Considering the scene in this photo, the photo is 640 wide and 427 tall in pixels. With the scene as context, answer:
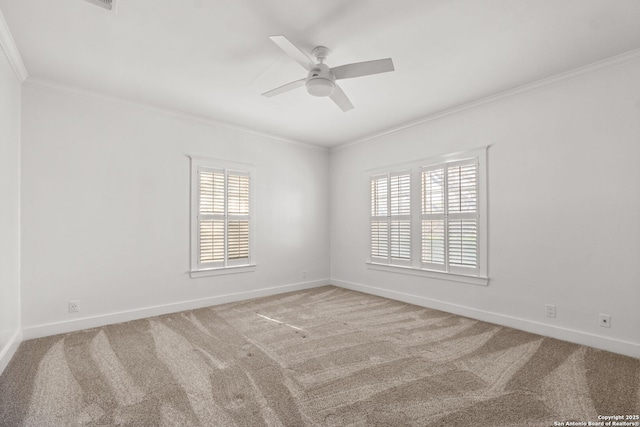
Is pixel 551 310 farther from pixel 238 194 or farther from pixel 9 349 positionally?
pixel 9 349

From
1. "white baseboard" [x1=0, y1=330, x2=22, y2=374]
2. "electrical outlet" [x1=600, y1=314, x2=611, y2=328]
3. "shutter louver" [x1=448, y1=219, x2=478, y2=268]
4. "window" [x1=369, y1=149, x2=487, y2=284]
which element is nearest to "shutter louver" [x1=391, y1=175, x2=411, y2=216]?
"window" [x1=369, y1=149, x2=487, y2=284]

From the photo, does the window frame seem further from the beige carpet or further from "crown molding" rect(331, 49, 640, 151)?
"crown molding" rect(331, 49, 640, 151)


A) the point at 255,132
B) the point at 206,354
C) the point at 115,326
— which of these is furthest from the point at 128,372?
the point at 255,132

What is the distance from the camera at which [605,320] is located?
2889 millimetres

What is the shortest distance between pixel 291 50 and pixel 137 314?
11.6 feet

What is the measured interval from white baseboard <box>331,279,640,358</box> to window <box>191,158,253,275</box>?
236 centimetres

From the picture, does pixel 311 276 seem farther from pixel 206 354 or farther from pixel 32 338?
pixel 32 338

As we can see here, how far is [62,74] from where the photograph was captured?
314 centimetres

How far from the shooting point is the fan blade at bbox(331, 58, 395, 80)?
2348 mm

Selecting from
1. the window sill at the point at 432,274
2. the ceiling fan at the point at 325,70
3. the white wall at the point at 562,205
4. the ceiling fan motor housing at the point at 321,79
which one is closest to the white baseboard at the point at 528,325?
the white wall at the point at 562,205

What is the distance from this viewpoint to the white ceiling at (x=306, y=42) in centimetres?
221

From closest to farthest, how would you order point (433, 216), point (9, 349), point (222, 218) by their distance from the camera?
1. point (9, 349)
2. point (433, 216)
3. point (222, 218)

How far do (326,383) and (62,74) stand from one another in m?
3.85

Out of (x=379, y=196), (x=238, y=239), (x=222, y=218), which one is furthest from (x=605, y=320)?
(x=222, y=218)
